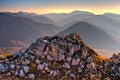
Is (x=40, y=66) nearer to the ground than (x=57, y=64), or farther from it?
nearer to the ground

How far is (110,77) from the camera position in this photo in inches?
1641

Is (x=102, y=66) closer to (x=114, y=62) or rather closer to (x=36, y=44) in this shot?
(x=114, y=62)

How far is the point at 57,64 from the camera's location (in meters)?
41.3

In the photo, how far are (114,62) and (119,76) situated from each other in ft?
9.27

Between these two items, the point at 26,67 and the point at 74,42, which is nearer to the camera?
the point at 26,67

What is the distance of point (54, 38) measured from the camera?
1694 inches

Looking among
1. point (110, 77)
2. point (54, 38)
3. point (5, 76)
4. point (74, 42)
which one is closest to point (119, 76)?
point (110, 77)

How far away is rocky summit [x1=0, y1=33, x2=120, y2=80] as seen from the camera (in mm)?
39750

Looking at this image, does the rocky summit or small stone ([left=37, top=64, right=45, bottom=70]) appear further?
small stone ([left=37, top=64, right=45, bottom=70])

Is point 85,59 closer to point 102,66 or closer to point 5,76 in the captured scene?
point 102,66

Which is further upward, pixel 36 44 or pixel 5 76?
pixel 36 44

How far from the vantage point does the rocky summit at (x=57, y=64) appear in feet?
130

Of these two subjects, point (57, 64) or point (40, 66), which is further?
point (57, 64)

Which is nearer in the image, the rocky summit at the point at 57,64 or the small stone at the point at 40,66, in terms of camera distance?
the rocky summit at the point at 57,64
